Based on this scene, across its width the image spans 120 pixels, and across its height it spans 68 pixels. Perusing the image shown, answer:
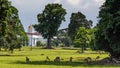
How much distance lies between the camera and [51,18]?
552ft

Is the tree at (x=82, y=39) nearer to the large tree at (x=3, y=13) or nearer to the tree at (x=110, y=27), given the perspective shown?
the tree at (x=110, y=27)

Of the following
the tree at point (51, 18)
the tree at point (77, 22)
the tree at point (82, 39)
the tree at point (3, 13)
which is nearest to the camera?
the tree at point (3, 13)

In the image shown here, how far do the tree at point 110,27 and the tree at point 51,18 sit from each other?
103881 mm

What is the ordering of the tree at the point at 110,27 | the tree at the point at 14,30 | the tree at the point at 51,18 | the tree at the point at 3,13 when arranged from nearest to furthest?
the tree at the point at 110,27, the tree at the point at 3,13, the tree at the point at 14,30, the tree at the point at 51,18

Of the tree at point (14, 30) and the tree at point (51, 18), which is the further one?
the tree at point (51, 18)

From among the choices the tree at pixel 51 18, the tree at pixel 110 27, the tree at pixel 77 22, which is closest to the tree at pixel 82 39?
the tree at pixel 51 18

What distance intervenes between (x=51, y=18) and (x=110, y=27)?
112m

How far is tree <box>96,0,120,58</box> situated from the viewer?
56.9 metres

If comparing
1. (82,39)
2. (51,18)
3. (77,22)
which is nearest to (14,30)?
(82,39)

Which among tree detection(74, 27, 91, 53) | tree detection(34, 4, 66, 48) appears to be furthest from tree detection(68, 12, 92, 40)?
tree detection(74, 27, 91, 53)

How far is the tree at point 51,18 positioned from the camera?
166 m

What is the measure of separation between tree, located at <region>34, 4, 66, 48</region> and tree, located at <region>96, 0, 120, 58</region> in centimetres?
10388

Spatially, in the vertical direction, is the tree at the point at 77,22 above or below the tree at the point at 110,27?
above

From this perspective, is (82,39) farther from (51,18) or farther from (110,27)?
(110,27)
